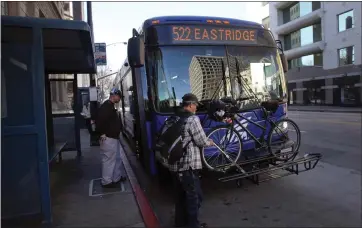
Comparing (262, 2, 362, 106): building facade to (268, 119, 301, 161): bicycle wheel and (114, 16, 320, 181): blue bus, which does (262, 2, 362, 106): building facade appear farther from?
(114, 16, 320, 181): blue bus

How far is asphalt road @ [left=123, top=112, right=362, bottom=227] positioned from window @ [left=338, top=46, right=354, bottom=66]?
1143 inches

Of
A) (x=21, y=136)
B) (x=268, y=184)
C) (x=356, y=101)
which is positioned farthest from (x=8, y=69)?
(x=356, y=101)

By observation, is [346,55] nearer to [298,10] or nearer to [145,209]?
[298,10]

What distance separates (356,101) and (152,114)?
32482 millimetres

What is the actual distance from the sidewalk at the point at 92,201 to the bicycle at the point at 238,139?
1421mm

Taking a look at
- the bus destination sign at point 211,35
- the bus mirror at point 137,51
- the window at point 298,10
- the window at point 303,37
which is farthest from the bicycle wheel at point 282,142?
the window at point 298,10

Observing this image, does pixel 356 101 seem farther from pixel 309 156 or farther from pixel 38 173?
pixel 38 173

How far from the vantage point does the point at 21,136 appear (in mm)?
4469

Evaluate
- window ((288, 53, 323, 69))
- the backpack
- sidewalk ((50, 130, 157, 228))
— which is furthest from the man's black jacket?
window ((288, 53, 323, 69))

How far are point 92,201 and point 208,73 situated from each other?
114 inches

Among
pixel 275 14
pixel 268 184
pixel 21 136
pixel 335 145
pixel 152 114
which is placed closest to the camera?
pixel 21 136

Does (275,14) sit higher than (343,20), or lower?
higher

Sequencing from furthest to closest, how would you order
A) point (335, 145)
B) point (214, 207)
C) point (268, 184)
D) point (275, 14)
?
point (275, 14)
point (335, 145)
point (268, 184)
point (214, 207)

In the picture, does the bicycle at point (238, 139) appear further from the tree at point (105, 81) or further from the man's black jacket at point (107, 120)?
the tree at point (105, 81)
